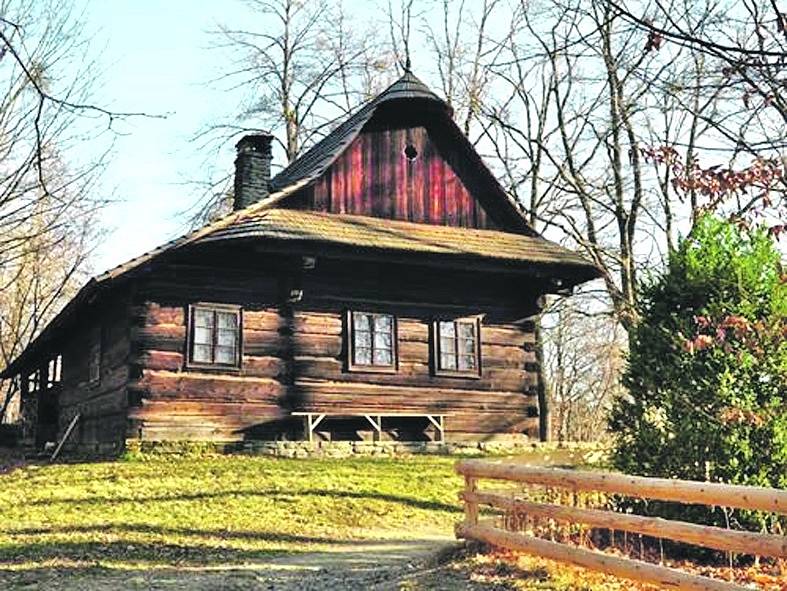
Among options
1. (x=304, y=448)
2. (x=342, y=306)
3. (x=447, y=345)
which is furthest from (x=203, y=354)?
(x=447, y=345)

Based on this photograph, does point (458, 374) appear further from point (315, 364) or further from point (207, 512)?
point (207, 512)

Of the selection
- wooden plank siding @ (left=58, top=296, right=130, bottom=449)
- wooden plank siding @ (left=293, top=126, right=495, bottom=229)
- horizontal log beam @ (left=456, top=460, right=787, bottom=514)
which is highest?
wooden plank siding @ (left=293, top=126, right=495, bottom=229)

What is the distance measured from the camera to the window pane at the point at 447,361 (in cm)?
1816

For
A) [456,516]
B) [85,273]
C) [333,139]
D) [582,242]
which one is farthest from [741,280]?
[85,273]

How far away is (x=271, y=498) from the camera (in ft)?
40.0

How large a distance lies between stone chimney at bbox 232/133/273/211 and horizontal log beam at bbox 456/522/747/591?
11.4m

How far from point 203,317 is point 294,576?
816cm

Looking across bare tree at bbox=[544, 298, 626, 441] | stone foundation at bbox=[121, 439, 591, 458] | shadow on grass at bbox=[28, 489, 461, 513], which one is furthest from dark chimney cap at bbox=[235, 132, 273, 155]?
bare tree at bbox=[544, 298, 626, 441]

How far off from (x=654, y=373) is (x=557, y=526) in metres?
1.83

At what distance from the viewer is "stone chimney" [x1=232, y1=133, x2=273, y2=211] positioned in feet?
63.0

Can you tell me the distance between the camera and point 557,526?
9.09 metres

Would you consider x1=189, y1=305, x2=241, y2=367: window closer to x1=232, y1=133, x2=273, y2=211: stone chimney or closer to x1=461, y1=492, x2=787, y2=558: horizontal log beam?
x1=232, y1=133, x2=273, y2=211: stone chimney

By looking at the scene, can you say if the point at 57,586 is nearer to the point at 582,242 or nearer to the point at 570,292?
the point at 570,292

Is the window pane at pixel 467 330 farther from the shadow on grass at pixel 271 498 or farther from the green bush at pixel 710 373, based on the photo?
the green bush at pixel 710 373
